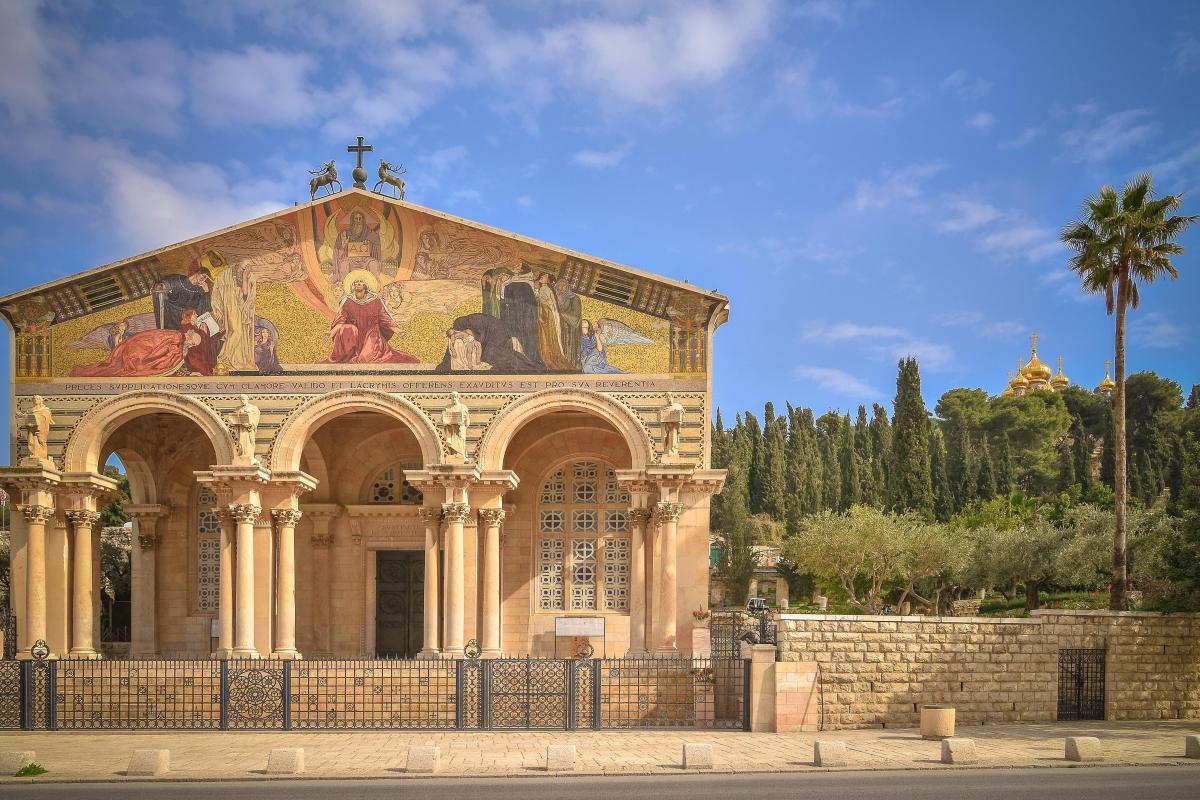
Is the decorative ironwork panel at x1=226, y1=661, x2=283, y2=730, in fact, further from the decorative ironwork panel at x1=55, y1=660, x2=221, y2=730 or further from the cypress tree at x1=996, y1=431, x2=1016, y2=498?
the cypress tree at x1=996, y1=431, x2=1016, y2=498

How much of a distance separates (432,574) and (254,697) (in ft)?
19.2

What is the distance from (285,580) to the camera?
86.1 ft

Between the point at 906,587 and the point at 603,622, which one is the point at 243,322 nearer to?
the point at 603,622

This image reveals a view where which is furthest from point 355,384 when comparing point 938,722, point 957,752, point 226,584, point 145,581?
point 957,752

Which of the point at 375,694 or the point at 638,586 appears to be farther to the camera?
the point at 638,586

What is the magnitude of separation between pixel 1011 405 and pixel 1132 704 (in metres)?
75.0

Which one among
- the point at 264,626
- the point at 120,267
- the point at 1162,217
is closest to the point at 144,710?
the point at 264,626

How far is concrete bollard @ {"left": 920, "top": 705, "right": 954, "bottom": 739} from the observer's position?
1941 centimetres

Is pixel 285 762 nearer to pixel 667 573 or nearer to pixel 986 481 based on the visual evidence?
pixel 667 573

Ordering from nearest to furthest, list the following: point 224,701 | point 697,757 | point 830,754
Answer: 1. point 697,757
2. point 830,754
3. point 224,701

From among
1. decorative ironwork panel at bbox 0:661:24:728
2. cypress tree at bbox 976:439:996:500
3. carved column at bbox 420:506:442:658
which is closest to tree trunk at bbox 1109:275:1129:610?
carved column at bbox 420:506:442:658

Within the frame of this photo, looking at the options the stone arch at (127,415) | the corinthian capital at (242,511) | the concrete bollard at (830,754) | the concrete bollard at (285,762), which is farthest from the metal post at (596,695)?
the stone arch at (127,415)

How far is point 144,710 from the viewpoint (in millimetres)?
21734

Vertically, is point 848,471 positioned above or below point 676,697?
above
